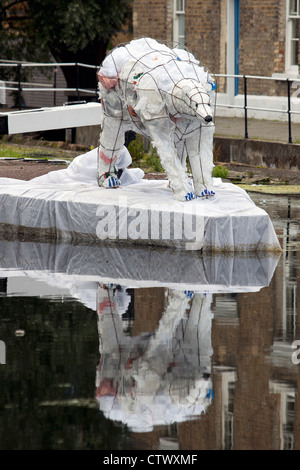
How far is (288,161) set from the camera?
18453 mm

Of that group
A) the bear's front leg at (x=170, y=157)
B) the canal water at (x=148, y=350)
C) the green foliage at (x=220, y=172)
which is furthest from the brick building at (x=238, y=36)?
the canal water at (x=148, y=350)

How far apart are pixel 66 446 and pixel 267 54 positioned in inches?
724

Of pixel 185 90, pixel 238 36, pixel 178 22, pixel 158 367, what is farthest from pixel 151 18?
pixel 158 367

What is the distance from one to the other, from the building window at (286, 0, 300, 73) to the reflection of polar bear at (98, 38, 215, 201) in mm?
11188

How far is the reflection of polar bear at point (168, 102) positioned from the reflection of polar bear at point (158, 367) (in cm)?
287

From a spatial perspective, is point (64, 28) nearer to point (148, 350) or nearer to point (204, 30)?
point (204, 30)

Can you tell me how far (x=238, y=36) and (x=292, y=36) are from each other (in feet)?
6.33

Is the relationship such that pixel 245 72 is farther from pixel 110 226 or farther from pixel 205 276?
pixel 205 276

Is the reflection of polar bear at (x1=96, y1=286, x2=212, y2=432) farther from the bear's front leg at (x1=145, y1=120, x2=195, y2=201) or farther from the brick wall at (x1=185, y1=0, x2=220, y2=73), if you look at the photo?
the brick wall at (x1=185, y1=0, x2=220, y2=73)

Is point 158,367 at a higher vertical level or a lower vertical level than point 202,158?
lower

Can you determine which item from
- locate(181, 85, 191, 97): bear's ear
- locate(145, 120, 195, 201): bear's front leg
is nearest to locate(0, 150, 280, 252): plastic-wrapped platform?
locate(145, 120, 195, 201): bear's front leg

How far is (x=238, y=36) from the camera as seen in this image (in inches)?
987
